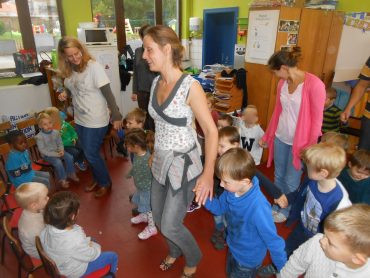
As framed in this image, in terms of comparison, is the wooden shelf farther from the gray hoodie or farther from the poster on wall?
the gray hoodie

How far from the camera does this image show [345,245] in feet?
3.49

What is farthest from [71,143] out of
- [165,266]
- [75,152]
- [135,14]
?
[135,14]

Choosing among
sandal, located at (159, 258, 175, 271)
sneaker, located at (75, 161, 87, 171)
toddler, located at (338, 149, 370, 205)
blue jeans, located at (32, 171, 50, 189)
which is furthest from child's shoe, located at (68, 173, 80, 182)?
toddler, located at (338, 149, 370, 205)

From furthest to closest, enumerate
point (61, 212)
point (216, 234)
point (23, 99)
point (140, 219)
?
point (23, 99)
point (140, 219)
point (216, 234)
point (61, 212)

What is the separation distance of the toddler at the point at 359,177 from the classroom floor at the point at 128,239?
0.73 meters

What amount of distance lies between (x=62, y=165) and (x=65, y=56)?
4.60 feet

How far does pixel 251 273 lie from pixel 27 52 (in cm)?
505

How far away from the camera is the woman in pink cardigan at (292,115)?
86.3 inches

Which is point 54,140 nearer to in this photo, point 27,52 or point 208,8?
point 27,52

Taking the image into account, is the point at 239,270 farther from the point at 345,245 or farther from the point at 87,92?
the point at 87,92

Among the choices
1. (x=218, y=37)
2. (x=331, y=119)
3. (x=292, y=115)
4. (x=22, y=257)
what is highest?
(x=218, y=37)

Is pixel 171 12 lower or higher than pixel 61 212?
higher

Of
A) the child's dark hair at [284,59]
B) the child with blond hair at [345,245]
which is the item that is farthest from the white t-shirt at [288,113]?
the child with blond hair at [345,245]

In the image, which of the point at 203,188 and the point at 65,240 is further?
the point at 65,240
